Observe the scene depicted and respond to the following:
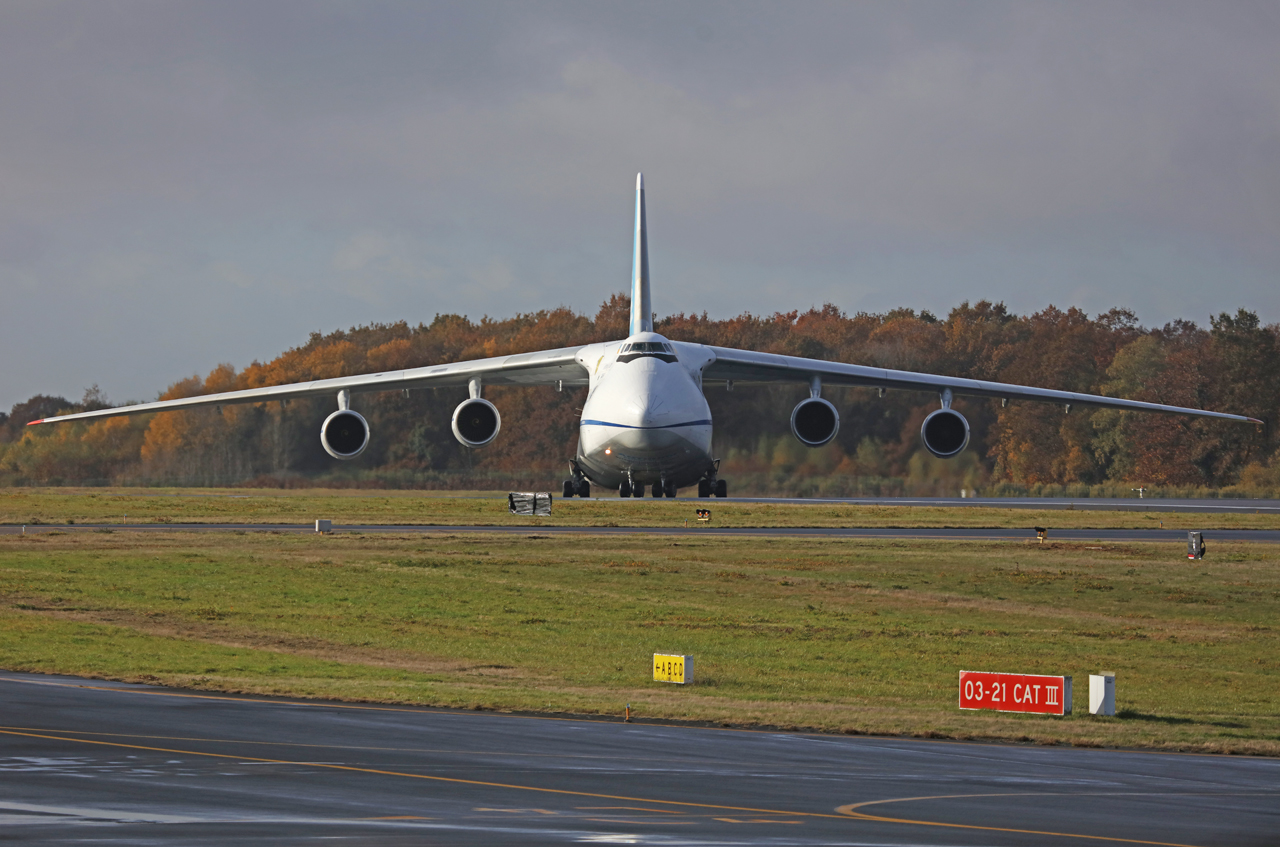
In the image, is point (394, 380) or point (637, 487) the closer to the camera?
point (637, 487)

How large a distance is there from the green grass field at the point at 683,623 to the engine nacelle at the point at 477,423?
8.37 meters

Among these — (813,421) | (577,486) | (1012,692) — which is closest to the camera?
(1012,692)

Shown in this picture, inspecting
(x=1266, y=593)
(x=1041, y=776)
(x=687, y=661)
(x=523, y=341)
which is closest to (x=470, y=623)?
(x=687, y=661)

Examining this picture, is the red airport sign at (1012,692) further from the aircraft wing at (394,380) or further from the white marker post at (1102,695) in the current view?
the aircraft wing at (394,380)

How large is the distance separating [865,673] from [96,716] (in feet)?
29.4

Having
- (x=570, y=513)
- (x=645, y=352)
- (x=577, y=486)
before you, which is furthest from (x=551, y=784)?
(x=577, y=486)

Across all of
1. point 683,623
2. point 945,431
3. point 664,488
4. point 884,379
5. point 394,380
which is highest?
point 884,379

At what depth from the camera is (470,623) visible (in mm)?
21938

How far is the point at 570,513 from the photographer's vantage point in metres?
40.6

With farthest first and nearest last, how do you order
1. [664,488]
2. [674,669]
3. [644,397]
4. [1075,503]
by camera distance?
[1075,503] → [664,488] → [644,397] → [674,669]

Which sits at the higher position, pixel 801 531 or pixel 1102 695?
pixel 801 531

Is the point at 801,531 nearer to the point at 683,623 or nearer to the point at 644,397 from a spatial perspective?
the point at 644,397

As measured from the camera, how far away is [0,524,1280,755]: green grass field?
15578mm

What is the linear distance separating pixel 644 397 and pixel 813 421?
659cm
